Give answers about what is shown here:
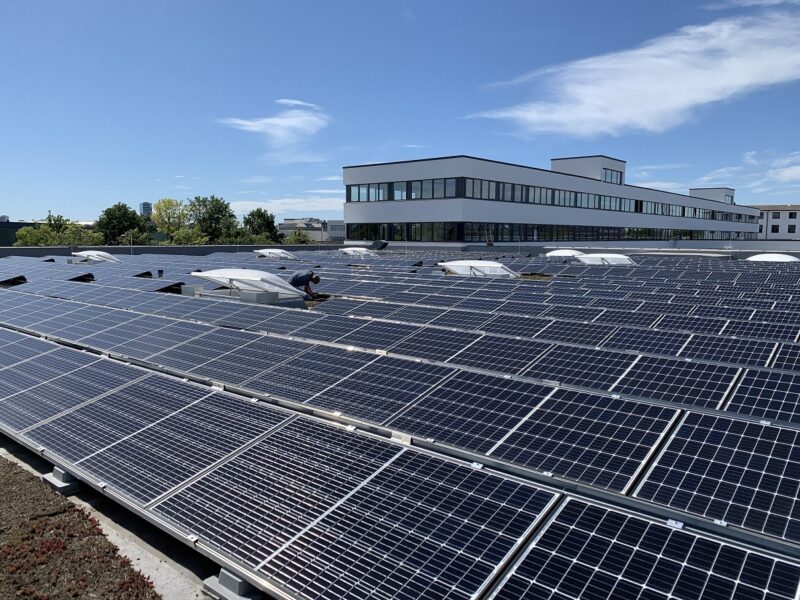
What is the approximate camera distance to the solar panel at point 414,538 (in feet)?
→ 18.2

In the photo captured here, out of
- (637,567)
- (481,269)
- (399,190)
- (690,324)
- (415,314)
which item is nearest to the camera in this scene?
(637,567)

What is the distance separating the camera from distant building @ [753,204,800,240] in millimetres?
141500

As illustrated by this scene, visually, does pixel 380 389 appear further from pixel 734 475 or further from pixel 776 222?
pixel 776 222

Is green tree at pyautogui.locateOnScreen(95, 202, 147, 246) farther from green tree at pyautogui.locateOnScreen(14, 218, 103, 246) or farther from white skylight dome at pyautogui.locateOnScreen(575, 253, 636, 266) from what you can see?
white skylight dome at pyautogui.locateOnScreen(575, 253, 636, 266)

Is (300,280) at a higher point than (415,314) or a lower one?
higher

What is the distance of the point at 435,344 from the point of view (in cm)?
1219

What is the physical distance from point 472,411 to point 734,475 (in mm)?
3609

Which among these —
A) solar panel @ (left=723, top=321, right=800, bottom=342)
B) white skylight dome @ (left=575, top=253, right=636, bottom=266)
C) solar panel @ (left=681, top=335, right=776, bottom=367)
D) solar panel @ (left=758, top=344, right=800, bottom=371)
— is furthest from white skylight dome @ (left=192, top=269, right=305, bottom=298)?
white skylight dome @ (left=575, top=253, right=636, bottom=266)

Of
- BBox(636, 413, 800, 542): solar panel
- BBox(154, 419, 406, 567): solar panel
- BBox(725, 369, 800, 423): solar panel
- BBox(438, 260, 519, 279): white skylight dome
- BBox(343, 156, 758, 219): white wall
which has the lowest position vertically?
BBox(154, 419, 406, 567): solar panel

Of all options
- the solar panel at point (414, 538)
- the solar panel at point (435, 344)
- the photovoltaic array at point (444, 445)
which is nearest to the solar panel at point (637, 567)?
the photovoltaic array at point (444, 445)

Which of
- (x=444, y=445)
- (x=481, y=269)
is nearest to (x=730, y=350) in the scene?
(x=444, y=445)

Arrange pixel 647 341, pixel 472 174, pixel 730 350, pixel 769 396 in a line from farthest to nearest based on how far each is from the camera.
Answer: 1. pixel 472 174
2. pixel 647 341
3. pixel 730 350
4. pixel 769 396

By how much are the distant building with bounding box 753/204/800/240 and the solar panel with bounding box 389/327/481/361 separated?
16018 cm

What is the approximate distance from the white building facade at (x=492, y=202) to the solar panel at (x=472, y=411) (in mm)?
58996
